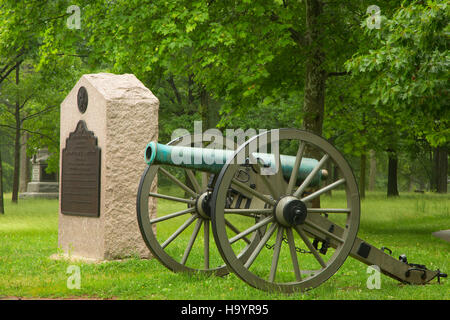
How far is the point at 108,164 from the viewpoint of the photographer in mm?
8570

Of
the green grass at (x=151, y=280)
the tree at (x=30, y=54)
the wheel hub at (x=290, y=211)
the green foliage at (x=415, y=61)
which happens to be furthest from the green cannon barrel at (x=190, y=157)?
the tree at (x=30, y=54)

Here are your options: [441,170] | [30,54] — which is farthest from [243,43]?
[441,170]

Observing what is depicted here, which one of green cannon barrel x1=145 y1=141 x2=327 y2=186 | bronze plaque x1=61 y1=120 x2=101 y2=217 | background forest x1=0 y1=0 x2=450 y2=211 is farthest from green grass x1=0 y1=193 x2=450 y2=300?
background forest x1=0 y1=0 x2=450 y2=211

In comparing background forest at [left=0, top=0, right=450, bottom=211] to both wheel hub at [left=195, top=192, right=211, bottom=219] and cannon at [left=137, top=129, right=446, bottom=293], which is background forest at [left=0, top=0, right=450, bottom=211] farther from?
wheel hub at [left=195, top=192, right=211, bottom=219]

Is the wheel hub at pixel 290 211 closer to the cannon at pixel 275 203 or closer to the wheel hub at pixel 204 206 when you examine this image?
the cannon at pixel 275 203

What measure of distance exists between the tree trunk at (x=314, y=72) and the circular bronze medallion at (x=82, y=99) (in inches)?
233

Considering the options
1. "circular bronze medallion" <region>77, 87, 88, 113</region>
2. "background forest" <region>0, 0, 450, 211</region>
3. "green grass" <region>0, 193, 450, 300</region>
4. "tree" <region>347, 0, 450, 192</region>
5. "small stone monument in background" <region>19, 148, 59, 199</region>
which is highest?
"background forest" <region>0, 0, 450, 211</region>

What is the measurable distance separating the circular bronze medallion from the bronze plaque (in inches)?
7.8

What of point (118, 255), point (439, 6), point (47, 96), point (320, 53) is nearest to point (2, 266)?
point (118, 255)

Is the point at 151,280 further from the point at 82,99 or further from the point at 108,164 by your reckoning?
the point at 82,99

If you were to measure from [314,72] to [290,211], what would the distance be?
8394mm

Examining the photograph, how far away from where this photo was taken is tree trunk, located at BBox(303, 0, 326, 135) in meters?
13.6

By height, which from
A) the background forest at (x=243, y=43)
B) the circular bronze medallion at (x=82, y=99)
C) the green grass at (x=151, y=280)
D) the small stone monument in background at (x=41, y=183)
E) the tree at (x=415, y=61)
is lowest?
the green grass at (x=151, y=280)

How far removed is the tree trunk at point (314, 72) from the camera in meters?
13.6
